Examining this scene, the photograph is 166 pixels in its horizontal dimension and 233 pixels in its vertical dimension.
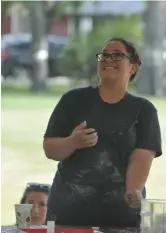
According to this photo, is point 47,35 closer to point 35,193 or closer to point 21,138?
point 21,138

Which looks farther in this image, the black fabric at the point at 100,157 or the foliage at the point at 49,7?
the foliage at the point at 49,7

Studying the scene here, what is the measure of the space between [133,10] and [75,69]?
1.08 m

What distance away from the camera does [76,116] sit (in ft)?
7.23

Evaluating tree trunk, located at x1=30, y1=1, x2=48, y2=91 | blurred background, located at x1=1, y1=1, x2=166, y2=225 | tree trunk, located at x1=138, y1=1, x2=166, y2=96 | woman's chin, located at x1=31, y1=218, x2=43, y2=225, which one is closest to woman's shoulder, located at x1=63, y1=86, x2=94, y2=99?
woman's chin, located at x1=31, y1=218, x2=43, y2=225

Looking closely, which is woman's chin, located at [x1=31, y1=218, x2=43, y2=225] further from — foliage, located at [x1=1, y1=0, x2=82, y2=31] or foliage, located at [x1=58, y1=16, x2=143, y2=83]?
foliage, located at [x1=1, y1=0, x2=82, y2=31]

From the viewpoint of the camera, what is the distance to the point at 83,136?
6.84 feet

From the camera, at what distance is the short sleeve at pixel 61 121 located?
2193 mm

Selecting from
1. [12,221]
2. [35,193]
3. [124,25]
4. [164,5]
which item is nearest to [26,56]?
[124,25]

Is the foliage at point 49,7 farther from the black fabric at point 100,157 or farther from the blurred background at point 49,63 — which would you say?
the black fabric at point 100,157

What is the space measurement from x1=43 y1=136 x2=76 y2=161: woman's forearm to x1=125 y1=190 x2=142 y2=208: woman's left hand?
8.9 inches

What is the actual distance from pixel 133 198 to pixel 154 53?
4.41m

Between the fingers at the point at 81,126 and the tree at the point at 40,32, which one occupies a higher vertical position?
the tree at the point at 40,32

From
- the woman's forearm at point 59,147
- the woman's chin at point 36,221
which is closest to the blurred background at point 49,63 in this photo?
the woman's chin at point 36,221

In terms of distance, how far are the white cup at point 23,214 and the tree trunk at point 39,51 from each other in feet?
18.8
